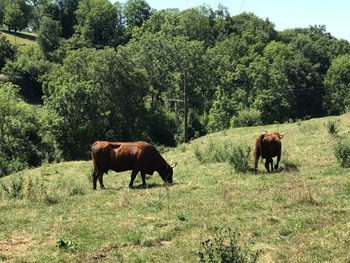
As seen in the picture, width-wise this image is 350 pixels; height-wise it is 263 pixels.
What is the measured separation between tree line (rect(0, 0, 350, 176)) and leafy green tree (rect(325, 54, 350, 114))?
21 cm

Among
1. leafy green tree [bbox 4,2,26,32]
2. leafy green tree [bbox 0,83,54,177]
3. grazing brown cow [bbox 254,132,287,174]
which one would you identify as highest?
leafy green tree [bbox 4,2,26,32]

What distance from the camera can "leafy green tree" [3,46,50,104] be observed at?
83.8 meters

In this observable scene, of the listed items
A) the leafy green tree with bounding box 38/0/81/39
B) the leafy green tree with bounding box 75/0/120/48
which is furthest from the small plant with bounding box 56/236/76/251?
the leafy green tree with bounding box 38/0/81/39

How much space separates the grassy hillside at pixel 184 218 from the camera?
31.6 feet

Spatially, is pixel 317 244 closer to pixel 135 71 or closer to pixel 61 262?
pixel 61 262

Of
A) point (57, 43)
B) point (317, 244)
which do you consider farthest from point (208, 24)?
point (317, 244)

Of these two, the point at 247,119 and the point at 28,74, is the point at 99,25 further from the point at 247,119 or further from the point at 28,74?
the point at 247,119

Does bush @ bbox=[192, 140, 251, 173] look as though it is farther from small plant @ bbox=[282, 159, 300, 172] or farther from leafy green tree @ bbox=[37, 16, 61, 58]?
leafy green tree @ bbox=[37, 16, 61, 58]

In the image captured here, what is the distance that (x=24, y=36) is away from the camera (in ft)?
419

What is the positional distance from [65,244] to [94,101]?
46.7 m

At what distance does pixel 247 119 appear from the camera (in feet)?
212

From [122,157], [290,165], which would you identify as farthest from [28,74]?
[290,165]

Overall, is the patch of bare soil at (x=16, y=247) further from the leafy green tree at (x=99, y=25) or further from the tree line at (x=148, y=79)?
the leafy green tree at (x=99, y=25)

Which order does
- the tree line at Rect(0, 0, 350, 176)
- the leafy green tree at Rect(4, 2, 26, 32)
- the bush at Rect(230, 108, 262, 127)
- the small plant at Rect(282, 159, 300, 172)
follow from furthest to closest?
1. the leafy green tree at Rect(4, 2, 26, 32)
2. the bush at Rect(230, 108, 262, 127)
3. the tree line at Rect(0, 0, 350, 176)
4. the small plant at Rect(282, 159, 300, 172)
